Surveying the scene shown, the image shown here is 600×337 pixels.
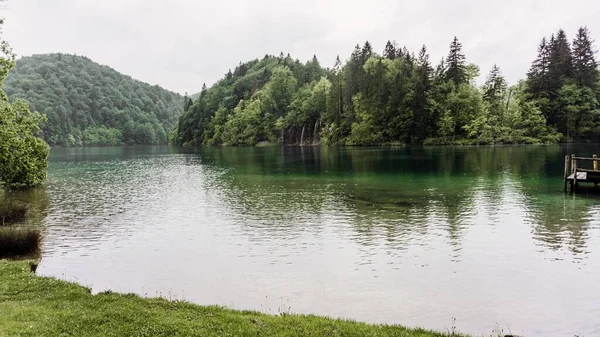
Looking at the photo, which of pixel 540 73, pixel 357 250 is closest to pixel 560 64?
pixel 540 73

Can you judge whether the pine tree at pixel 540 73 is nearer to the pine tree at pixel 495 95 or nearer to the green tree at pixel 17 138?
the pine tree at pixel 495 95

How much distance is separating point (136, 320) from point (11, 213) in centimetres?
2473

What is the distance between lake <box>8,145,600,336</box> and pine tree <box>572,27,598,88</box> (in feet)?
333

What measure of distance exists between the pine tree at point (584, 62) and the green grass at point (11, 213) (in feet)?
454

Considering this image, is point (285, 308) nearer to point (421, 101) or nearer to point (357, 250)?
point (357, 250)

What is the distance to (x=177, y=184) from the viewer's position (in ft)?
176

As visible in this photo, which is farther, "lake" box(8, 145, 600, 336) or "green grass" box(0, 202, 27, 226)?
"green grass" box(0, 202, 27, 226)

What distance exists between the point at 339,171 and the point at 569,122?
302 feet

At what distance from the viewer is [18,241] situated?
22141 millimetres

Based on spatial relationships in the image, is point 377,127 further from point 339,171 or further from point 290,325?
point 290,325

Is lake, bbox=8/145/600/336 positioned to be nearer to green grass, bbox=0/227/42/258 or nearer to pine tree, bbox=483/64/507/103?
green grass, bbox=0/227/42/258

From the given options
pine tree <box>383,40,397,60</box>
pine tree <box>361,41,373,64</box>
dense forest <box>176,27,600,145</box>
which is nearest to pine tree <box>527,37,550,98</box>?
dense forest <box>176,27,600,145</box>

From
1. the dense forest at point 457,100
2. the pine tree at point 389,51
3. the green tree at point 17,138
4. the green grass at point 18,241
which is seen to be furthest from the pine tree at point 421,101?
the green grass at point 18,241

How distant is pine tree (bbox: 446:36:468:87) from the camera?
450 ft
